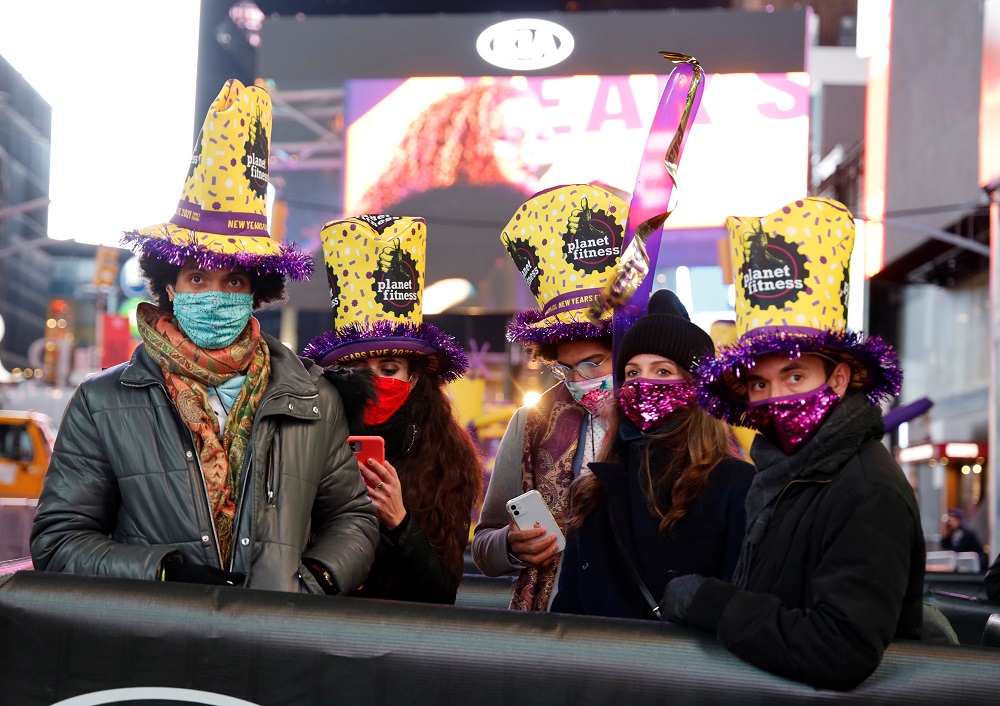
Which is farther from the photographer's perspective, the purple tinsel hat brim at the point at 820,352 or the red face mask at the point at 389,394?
the red face mask at the point at 389,394

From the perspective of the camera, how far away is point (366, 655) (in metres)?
2.76

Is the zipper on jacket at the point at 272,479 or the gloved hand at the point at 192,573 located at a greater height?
the zipper on jacket at the point at 272,479

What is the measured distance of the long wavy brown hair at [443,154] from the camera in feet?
89.7

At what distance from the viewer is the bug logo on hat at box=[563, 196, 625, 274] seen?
4.88 meters

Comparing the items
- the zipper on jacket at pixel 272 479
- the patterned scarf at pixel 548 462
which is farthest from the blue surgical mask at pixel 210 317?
the patterned scarf at pixel 548 462

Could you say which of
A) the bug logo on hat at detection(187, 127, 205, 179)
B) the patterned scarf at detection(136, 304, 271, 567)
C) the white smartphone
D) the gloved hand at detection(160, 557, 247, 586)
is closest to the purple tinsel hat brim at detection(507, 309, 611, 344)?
the white smartphone

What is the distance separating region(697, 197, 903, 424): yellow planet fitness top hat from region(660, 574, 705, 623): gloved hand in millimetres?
608

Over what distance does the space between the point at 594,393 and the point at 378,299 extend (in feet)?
3.17

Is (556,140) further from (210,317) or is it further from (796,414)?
(796,414)

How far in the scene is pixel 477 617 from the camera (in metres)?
2.76

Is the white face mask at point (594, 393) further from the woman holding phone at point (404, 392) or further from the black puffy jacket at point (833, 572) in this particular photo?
the black puffy jacket at point (833, 572)

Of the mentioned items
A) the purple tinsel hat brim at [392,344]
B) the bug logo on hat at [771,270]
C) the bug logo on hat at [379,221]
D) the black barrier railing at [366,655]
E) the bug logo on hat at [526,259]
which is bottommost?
the black barrier railing at [366,655]

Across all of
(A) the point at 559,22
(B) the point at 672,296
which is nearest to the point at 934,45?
(A) the point at 559,22

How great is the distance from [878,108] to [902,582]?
3449cm
